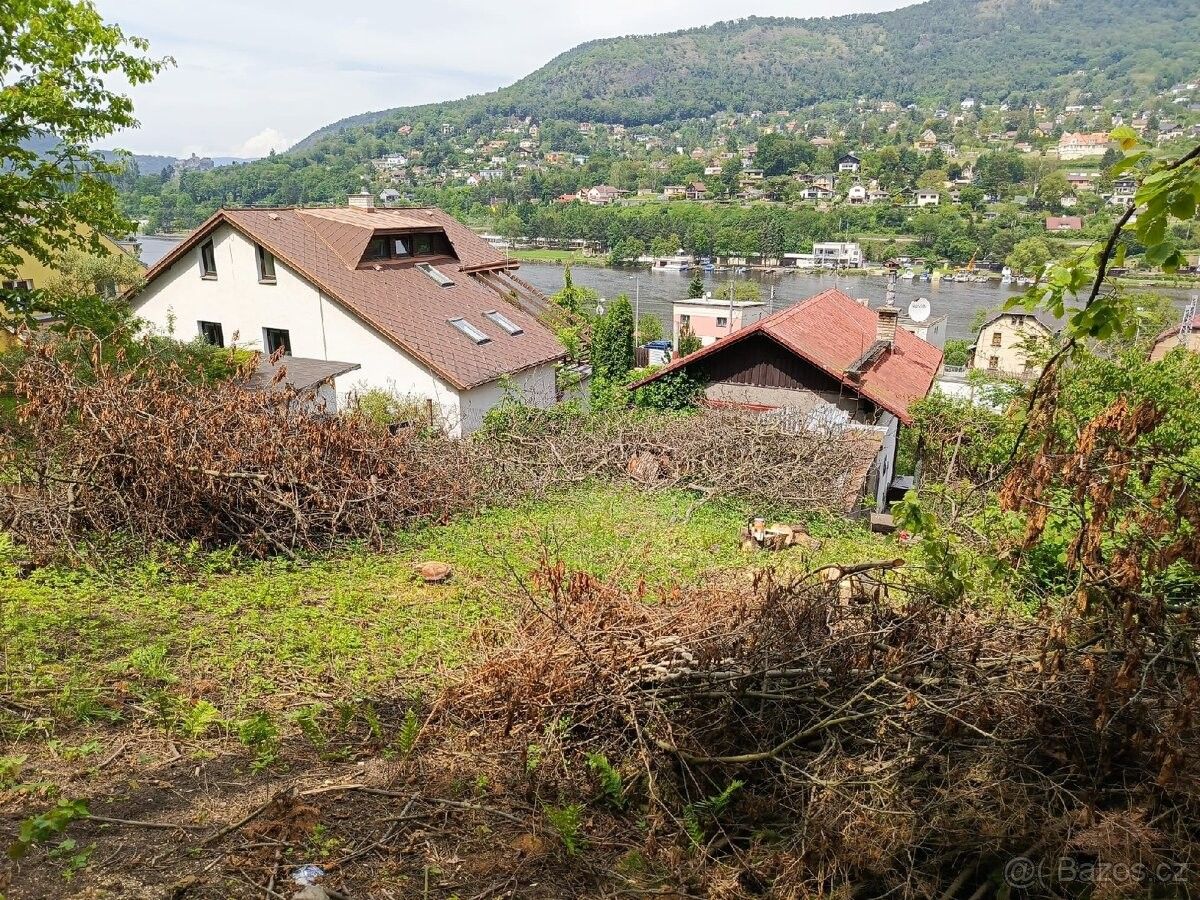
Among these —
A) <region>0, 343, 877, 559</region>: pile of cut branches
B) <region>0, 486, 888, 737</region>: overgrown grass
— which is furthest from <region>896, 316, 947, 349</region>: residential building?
<region>0, 486, 888, 737</region>: overgrown grass

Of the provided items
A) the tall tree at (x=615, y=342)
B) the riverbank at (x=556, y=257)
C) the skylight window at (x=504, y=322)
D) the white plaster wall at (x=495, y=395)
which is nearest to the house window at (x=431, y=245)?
the skylight window at (x=504, y=322)

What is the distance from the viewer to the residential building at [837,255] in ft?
350

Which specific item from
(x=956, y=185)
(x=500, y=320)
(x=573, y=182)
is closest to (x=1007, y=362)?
(x=500, y=320)

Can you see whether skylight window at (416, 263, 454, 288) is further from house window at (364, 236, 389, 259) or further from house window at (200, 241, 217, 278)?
house window at (200, 241, 217, 278)

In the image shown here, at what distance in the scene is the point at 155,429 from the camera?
28.3 ft

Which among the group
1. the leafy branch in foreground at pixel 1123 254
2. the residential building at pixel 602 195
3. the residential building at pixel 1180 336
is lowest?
the residential building at pixel 1180 336

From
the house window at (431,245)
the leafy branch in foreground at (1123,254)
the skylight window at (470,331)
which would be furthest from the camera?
the house window at (431,245)

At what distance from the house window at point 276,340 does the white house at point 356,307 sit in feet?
0.10

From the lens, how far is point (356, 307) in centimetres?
2089

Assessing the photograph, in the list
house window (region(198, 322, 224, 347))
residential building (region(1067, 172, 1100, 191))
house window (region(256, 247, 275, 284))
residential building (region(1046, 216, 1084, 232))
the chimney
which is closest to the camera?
the chimney

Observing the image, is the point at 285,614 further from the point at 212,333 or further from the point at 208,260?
the point at 212,333

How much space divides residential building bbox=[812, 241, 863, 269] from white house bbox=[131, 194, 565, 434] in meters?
90.9

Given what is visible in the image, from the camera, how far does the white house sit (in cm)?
2069

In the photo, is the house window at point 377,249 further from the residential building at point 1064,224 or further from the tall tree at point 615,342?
the residential building at point 1064,224
